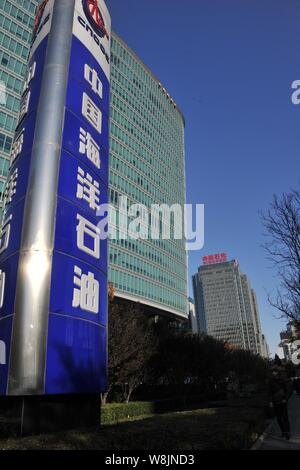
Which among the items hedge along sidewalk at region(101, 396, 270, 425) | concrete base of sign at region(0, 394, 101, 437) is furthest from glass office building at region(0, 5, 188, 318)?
concrete base of sign at region(0, 394, 101, 437)

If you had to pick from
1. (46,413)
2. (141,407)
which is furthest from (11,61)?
(46,413)

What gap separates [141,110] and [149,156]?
897cm

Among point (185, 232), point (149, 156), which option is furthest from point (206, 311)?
point (149, 156)

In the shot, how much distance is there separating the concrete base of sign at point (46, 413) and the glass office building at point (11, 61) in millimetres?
36103

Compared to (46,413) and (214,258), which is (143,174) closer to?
(46,413)

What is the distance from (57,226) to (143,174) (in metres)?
58.1

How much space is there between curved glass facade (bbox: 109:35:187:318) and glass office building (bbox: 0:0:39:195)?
16.6 m

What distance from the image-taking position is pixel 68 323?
10586 millimetres

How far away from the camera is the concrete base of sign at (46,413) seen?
958 cm

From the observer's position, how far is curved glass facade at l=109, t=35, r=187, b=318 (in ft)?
193

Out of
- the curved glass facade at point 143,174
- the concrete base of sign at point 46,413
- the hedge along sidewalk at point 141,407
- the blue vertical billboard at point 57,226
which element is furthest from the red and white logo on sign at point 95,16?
the curved glass facade at point 143,174

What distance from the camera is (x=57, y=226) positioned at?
36.6 feet

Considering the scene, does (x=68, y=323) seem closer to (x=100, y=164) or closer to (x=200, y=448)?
(x=200, y=448)

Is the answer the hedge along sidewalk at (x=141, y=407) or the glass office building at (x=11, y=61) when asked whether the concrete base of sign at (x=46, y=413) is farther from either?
the glass office building at (x=11, y=61)
